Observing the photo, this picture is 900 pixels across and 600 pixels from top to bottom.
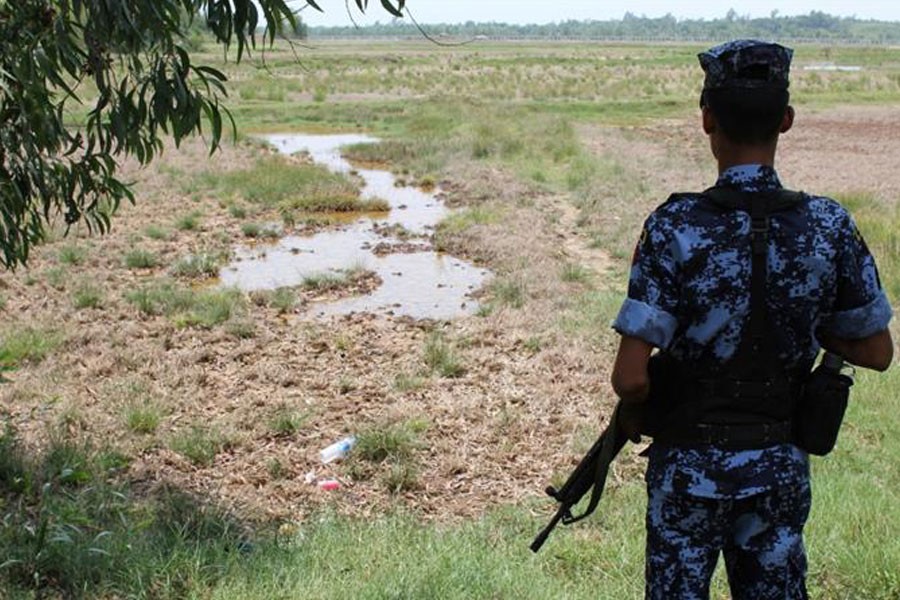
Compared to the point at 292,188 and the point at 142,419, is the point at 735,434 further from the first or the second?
the point at 292,188

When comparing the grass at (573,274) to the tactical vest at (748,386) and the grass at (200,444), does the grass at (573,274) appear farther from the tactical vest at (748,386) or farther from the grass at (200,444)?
the tactical vest at (748,386)

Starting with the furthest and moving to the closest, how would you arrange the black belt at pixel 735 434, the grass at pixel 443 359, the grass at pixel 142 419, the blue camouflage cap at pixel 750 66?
the grass at pixel 443 359
the grass at pixel 142 419
the black belt at pixel 735 434
the blue camouflage cap at pixel 750 66

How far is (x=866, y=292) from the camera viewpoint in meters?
2.19

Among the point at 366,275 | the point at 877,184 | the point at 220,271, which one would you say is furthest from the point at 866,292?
the point at 877,184

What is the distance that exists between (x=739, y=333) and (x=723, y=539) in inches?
21.0

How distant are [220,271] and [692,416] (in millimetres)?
10144

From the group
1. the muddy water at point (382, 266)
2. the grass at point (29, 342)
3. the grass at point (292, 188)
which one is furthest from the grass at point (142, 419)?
the grass at point (292, 188)

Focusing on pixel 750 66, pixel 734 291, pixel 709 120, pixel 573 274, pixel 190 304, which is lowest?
pixel 190 304

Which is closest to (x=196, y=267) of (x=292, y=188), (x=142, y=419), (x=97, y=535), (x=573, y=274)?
(x=573, y=274)

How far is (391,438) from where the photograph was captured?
5.91 meters

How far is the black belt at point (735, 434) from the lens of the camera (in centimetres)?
216

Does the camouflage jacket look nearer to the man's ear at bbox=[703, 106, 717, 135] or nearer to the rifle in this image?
the man's ear at bbox=[703, 106, 717, 135]

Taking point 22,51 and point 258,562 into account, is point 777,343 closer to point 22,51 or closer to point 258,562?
point 258,562

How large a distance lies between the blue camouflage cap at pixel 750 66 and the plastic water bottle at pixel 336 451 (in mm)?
4333
